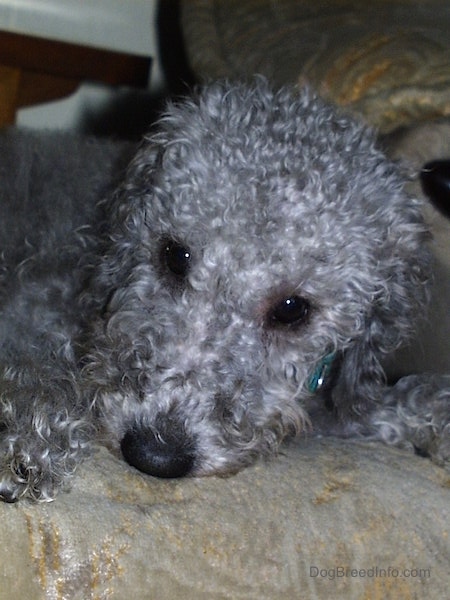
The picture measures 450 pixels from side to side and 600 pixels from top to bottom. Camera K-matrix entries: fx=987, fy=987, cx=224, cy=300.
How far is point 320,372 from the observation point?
190 centimetres

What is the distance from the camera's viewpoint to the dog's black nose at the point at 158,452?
1456 mm

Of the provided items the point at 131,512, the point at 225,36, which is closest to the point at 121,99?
the point at 225,36

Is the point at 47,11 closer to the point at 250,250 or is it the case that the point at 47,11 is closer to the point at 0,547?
the point at 250,250

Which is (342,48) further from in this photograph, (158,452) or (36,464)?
(36,464)

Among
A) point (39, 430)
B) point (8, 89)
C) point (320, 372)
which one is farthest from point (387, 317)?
point (8, 89)

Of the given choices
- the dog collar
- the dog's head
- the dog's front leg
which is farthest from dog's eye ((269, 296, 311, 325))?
the dog's front leg

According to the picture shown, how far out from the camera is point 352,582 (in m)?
1.39

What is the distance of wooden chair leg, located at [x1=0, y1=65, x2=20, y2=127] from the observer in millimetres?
3047

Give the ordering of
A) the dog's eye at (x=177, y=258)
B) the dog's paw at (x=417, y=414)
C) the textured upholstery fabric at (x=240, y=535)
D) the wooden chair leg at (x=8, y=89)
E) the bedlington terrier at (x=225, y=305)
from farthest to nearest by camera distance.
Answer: the wooden chair leg at (x=8, y=89)
the dog's paw at (x=417, y=414)
the dog's eye at (x=177, y=258)
the bedlington terrier at (x=225, y=305)
the textured upholstery fabric at (x=240, y=535)

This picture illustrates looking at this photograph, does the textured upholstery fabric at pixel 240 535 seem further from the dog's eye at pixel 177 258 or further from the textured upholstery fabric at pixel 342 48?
the textured upholstery fabric at pixel 342 48

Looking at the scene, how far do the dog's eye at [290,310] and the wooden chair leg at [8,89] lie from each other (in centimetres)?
163

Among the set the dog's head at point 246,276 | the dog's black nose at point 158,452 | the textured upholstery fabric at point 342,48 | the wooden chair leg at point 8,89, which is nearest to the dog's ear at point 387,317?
the dog's head at point 246,276

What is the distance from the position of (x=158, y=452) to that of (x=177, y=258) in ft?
1.34

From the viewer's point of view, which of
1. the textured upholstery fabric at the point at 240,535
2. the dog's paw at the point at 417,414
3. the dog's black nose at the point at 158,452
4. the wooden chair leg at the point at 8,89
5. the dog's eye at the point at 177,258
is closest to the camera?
the textured upholstery fabric at the point at 240,535
